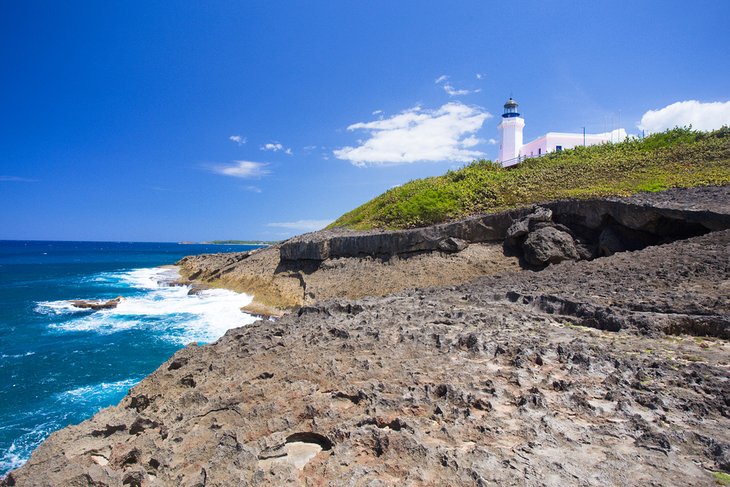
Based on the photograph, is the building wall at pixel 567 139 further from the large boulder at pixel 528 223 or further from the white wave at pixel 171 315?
the white wave at pixel 171 315

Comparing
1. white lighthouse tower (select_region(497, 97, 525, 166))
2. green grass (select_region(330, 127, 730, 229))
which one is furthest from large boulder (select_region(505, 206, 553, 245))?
white lighthouse tower (select_region(497, 97, 525, 166))

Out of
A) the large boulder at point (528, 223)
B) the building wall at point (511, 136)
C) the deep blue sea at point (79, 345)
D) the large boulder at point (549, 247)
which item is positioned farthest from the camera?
the building wall at point (511, 136)

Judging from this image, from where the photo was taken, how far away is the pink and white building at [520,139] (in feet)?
132

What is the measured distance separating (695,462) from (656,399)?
57.5 inches

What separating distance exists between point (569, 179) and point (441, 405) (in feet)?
76.6

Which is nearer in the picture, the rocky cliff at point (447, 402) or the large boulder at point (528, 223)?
the rocky cliff at point (447, 402)

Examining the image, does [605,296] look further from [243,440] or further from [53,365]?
[53,365]

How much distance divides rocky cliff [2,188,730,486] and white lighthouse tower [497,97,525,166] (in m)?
38.4

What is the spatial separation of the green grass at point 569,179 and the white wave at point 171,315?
457 inches

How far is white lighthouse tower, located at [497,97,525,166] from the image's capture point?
4638 centimetres

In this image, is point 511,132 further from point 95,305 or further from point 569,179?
point 95,305

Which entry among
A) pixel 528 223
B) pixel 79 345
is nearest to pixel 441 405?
pixel 528 223

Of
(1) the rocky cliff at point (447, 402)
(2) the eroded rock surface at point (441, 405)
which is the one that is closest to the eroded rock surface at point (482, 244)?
(1) the rocky cliff at point (447, 402)

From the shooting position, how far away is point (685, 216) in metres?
14.8
